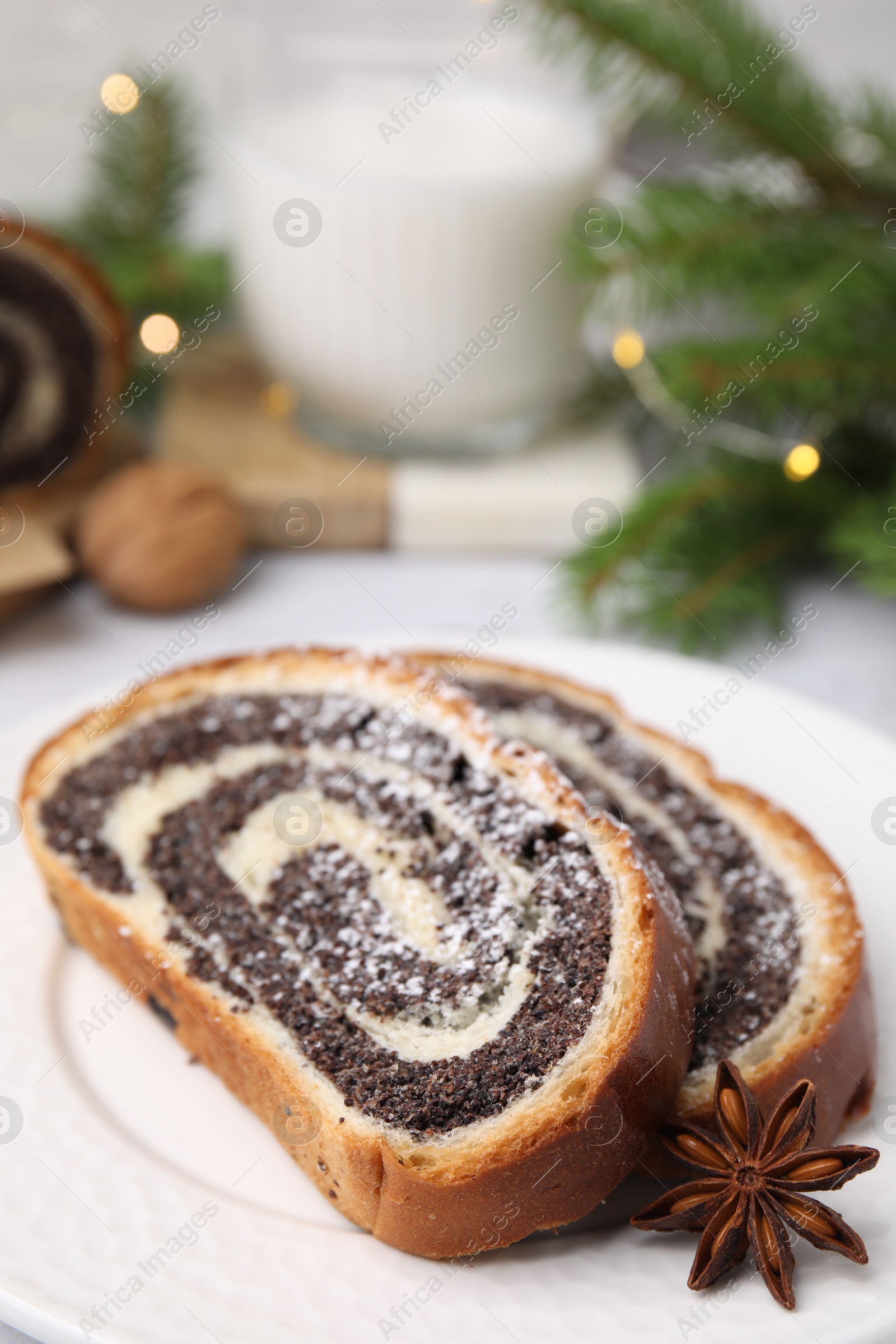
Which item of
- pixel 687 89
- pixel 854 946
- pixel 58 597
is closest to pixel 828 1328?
pixel 854 946

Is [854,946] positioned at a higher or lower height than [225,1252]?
lower

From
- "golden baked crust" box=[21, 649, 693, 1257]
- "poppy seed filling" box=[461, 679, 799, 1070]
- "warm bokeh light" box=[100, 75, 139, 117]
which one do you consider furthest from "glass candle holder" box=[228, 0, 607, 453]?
"golden baked crust" box=[21, 649, 693, 1257]

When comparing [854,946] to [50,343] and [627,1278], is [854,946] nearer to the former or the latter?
[627,1278]

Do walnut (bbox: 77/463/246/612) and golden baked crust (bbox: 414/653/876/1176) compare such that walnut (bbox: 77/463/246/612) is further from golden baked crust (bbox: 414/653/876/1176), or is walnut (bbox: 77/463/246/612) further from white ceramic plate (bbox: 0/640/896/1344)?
golden baked crust (bbox: 414/653/876/1176)

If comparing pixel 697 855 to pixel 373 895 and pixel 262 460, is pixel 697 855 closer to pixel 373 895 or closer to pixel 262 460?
pixel 373 895

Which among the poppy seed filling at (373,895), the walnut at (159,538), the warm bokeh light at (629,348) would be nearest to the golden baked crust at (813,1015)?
the poppy seed filling at (373,895)
